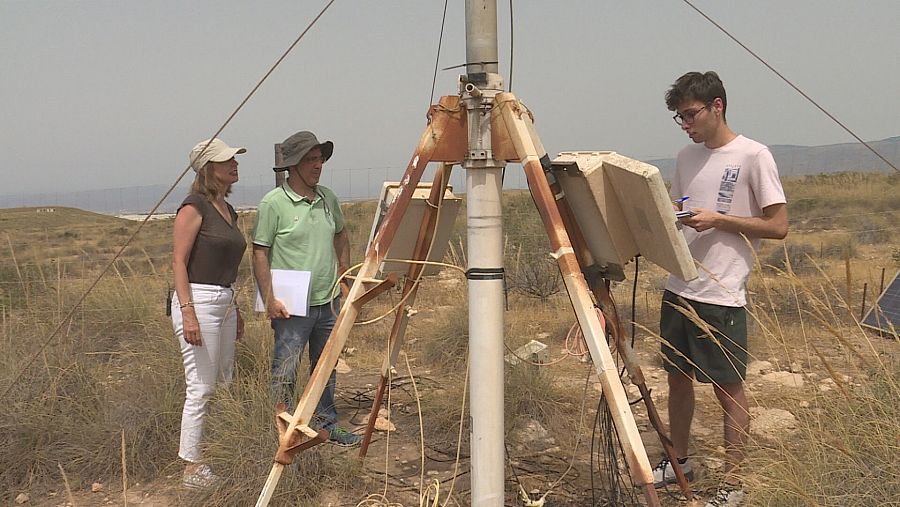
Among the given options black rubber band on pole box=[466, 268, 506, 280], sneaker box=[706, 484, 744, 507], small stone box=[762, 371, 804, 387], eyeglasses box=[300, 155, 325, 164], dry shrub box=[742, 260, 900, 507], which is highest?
eyeglasses box=[300, 155, 325, 164]

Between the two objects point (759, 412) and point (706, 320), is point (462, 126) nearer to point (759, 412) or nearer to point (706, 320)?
point (706, 320)

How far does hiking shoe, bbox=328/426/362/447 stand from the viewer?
3.65 meters

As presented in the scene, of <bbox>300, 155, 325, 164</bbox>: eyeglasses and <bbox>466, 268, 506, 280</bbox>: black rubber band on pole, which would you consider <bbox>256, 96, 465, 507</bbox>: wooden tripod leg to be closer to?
<bbox>466, 268, 506, 280</bbox>: black rubber band on pole

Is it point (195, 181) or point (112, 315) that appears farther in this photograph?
point (112, 315)

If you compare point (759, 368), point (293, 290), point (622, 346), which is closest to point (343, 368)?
point (293, 290)

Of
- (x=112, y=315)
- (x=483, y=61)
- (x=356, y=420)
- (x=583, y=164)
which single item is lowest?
(x=356, y=420)

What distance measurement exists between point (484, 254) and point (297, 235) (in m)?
1.60

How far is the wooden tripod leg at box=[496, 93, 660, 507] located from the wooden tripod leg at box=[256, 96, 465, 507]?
0.18 m

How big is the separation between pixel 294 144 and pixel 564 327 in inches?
142

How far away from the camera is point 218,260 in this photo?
3.15 meters

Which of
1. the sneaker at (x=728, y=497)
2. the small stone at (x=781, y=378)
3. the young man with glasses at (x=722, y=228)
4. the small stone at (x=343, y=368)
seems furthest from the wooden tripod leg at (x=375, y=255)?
the small stone at (x=781, y=378)

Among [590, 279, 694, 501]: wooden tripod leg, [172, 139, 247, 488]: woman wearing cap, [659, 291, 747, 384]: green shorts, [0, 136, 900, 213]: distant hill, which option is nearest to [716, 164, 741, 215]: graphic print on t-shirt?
[659, 291, 747, 384]: green shorts

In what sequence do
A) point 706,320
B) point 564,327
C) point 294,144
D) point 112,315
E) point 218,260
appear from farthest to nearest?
point 564,327 → point 112,315 → point 294,144 → point 218,260 → point 706,320

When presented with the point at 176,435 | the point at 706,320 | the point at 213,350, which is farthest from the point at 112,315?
the point at 706,320
